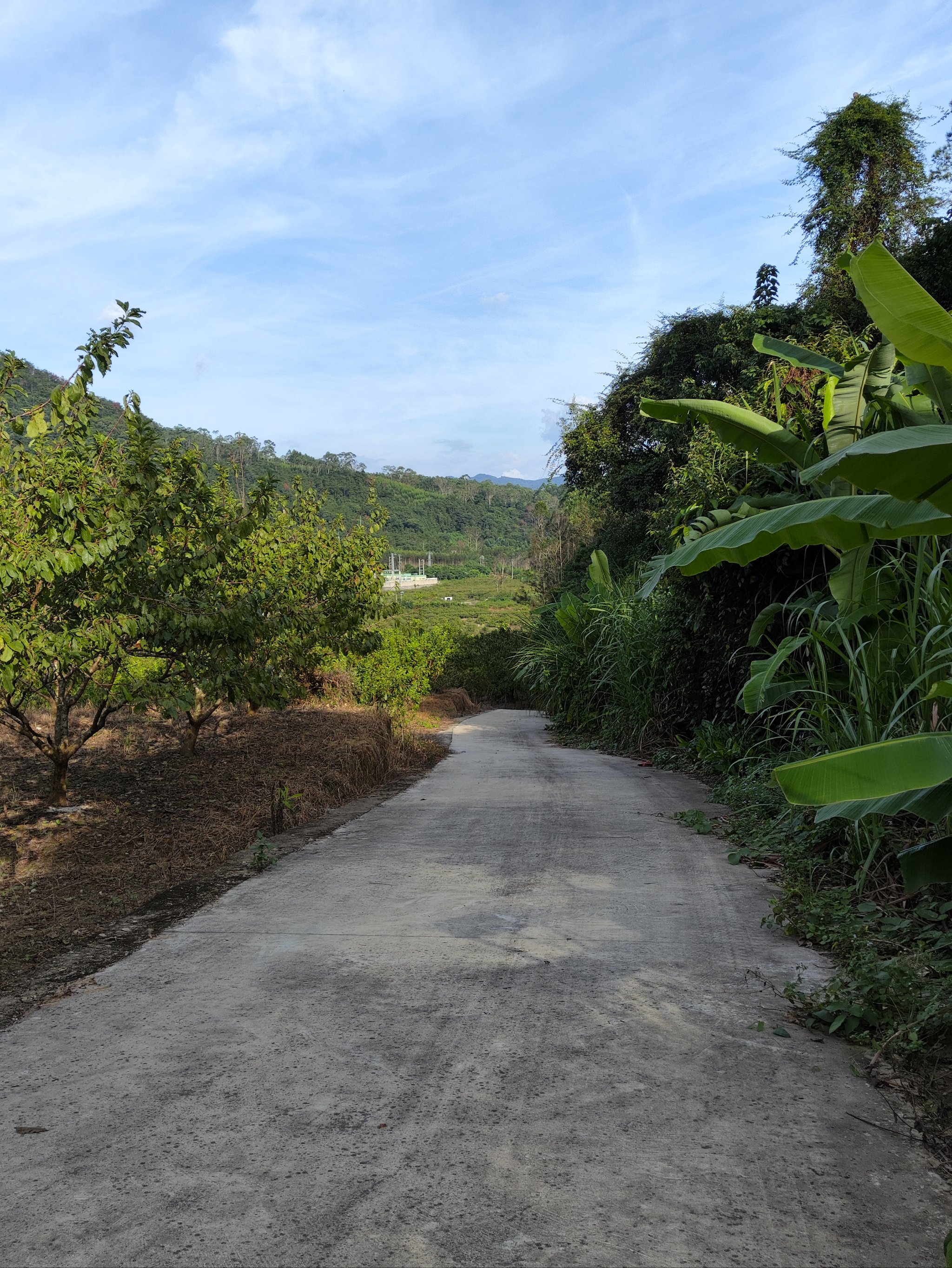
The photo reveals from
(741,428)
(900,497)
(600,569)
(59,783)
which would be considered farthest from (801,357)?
(600,569)

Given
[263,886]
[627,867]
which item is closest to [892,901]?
[627,867]

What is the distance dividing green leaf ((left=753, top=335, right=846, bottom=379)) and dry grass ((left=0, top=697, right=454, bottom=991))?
15.0 ft

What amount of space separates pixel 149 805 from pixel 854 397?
5469 millimetres

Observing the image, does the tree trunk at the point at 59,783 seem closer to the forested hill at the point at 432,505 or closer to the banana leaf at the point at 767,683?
the banana leaf at the point at 767,683

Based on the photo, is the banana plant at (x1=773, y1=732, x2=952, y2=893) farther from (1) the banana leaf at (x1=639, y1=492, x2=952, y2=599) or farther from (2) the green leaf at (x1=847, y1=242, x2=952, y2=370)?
(2) the green leaf at (x1=847, y1=242, x2=952, y2=370)

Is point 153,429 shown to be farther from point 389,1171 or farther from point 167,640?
point 389,1171

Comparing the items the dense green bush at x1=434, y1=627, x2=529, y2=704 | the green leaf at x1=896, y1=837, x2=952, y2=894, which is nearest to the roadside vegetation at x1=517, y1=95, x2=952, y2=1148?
the green leaf at x1=896, y1=837, x2=952, y2=894

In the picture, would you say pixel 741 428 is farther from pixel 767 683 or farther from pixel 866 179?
pixel 866 179

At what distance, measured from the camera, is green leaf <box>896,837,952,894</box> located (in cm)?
285

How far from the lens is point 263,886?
15.8 ft

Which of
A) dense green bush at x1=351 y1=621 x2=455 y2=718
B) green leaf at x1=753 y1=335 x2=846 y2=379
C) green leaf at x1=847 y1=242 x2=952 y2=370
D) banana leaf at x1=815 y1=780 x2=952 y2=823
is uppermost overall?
green leaf at x1=753 y1=335 x2=846 y2=379

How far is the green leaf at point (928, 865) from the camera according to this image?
2852mm

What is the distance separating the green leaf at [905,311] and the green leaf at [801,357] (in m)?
2.42

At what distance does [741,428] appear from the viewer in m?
5.82
